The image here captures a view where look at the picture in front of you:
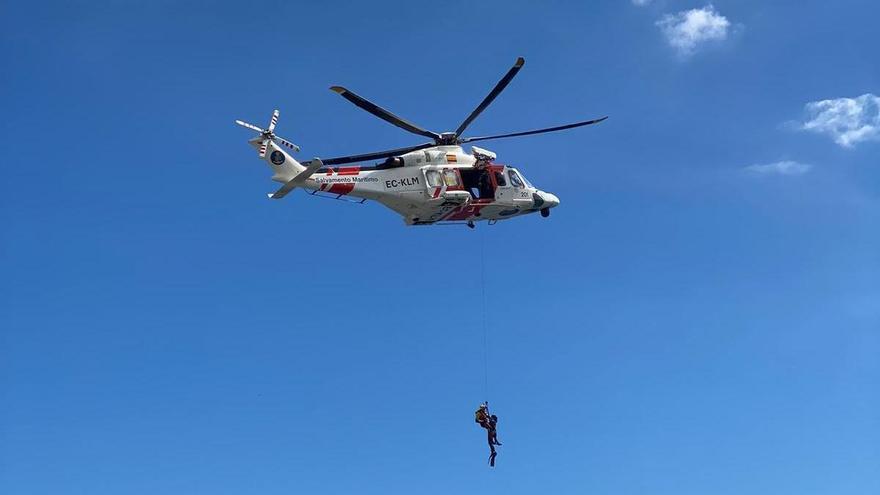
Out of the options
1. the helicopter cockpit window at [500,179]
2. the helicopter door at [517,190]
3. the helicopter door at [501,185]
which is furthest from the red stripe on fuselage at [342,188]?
the helicopter door at [517,190]

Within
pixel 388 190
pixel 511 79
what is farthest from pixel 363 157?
pixel 511 79

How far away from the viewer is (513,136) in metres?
46.7

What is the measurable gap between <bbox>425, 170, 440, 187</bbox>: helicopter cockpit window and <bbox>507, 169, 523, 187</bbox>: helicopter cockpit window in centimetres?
504

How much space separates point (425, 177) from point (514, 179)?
6.11 metres

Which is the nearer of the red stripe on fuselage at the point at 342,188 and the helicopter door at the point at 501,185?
the red stripe on fuselage at the point at 342,188

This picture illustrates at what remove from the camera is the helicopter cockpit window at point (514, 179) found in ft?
157

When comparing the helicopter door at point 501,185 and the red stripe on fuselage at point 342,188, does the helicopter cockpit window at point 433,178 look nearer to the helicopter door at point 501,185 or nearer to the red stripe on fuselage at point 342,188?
the helicopter door at point 501,185

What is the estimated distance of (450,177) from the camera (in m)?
44.9

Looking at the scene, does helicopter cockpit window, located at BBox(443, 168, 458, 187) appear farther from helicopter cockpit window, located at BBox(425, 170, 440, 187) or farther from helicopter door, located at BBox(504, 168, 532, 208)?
helicopter door, located at BBox(504, 168, 532, 208)

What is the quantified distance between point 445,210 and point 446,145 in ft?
12.7

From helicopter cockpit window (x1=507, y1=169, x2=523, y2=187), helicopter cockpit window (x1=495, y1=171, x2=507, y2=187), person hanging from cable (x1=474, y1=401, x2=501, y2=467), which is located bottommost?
person hanging from cable (x1=474, y1=401, x2=501, y2=467)

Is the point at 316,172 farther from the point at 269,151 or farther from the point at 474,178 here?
the point at 474,178

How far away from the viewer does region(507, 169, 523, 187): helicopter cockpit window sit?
1884 inches

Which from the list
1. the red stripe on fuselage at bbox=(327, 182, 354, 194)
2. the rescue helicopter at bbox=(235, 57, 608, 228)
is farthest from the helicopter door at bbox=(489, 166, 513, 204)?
the red stripe on fuselage at bbox=(327, 182, 354, 194)
